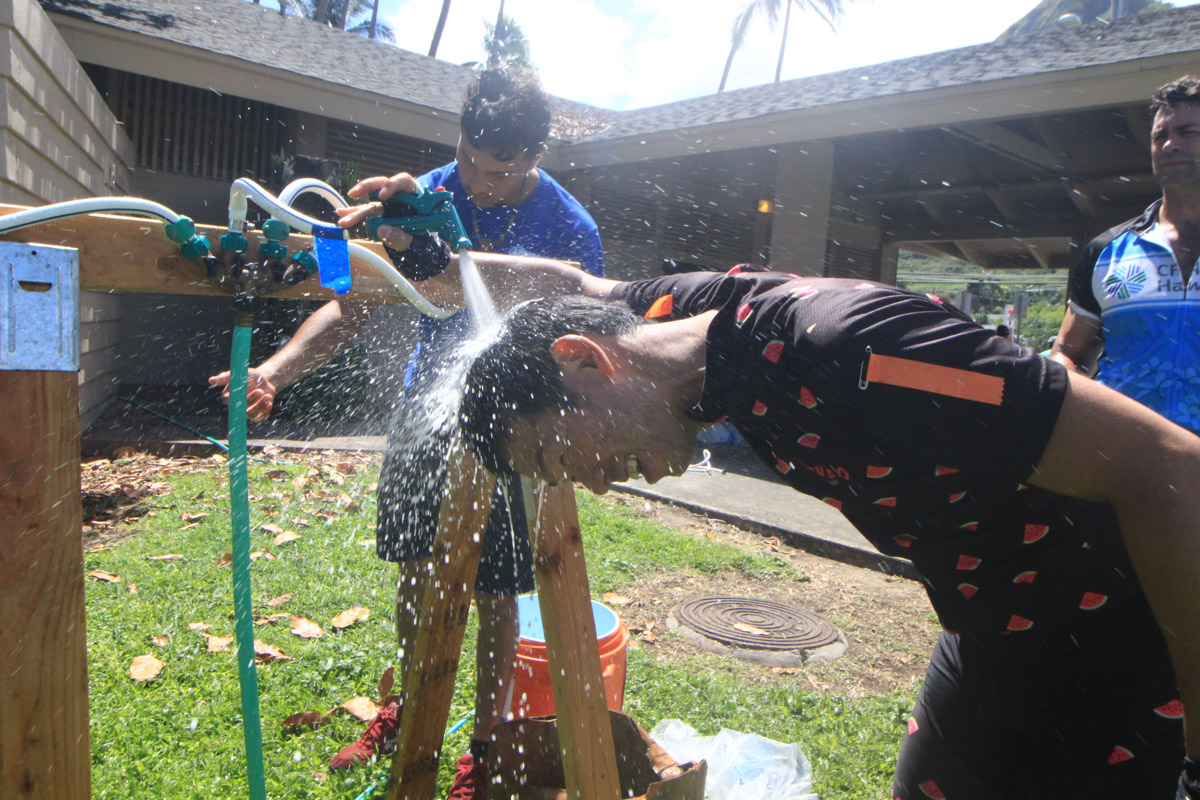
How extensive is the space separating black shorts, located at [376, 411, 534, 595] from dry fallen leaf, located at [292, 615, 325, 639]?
1191 millimetres

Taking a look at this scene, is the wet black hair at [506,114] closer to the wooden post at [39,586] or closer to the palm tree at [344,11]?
the wooden post at [39,586]

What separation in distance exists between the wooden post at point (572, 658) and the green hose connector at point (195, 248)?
80cm

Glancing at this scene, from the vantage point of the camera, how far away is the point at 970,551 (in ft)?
5.18

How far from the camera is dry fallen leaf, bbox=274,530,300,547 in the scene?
15.3ft

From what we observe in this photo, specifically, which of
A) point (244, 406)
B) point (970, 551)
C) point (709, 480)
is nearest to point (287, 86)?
point (709, 480)

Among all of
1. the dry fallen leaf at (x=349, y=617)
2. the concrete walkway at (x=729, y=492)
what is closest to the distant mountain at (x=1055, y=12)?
the concrete walkway at (x=729, y=492)

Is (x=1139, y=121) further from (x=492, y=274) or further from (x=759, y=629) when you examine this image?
(x=492, y=274)

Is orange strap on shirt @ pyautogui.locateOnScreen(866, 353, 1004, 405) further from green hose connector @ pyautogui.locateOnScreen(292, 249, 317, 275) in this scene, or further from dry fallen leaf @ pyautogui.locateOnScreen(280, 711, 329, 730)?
dry fallen leaf @ pyautogui.locateOnScreen(280, 711, 329, 730)

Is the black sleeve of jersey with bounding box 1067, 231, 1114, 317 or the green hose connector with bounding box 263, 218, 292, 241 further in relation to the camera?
the black sleeve of jersey with bounding box 1067, 231, 1114, 317

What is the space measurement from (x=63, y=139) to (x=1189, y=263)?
6749 millimetres

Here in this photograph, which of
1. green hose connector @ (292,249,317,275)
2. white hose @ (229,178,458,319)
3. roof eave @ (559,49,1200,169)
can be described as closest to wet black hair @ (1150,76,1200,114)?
white hose @ (229,178,458,319)

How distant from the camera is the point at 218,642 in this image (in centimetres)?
324

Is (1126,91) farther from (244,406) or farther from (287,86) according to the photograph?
(287,86)

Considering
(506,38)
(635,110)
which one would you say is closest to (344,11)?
(506,38)
